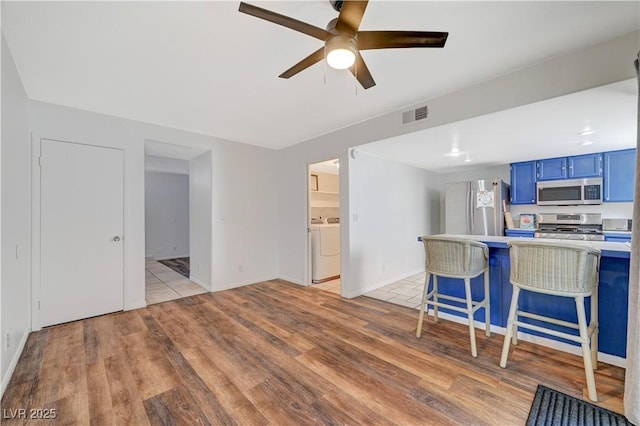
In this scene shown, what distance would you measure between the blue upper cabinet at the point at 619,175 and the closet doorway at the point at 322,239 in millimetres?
3991

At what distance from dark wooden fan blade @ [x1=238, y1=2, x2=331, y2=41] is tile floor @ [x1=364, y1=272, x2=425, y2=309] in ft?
10.6

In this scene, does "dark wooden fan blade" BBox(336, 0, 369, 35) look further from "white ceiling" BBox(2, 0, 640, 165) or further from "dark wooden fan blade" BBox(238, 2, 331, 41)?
"white ceiling" BBox(2, 0, 640, 165)

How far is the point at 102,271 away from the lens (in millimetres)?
3248

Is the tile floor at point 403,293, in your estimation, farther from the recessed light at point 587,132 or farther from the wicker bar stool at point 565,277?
the recessed light at point 587,132

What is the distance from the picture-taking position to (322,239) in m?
4.75

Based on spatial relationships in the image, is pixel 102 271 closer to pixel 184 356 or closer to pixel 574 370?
pixel 184 356

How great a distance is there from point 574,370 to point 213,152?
4841 mm

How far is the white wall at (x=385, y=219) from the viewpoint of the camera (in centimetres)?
397

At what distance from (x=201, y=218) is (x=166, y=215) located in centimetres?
405

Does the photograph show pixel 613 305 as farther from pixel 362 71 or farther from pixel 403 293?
pixel 362 71

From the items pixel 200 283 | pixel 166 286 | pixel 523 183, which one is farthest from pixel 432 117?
pixel 166 286

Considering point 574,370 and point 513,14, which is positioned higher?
point 513,14

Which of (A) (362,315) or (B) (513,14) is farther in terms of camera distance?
(A) (362,315)

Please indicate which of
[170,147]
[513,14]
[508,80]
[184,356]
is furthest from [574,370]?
[170,147]
